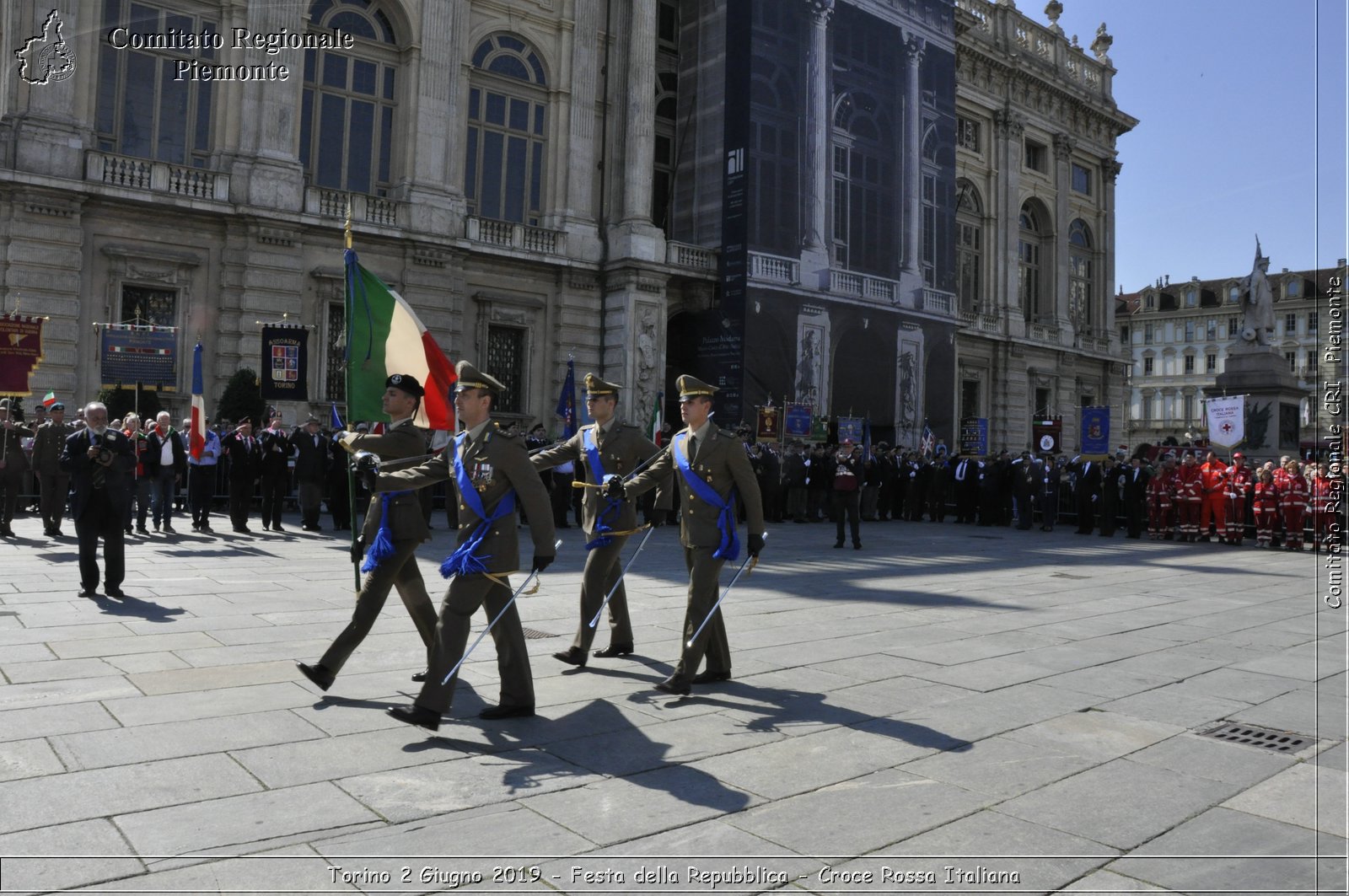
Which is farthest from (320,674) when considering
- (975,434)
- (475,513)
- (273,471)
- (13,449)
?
(975,434)

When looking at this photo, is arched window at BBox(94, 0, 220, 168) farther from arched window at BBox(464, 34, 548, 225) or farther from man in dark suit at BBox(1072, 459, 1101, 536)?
man in dark suit at BBox(1072, 459, 1101, 536)

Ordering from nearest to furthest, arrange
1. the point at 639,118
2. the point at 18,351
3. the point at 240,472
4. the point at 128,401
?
the point at 240,472
the point at 18,351
the point at 128,401
the point at 639,118

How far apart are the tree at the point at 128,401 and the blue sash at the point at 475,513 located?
51.7 feet

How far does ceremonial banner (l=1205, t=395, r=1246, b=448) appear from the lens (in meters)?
23.2

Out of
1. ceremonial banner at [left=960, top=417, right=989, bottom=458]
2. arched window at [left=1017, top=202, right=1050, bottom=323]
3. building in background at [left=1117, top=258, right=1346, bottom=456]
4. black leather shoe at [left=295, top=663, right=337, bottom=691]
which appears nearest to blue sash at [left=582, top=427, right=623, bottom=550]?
black leather shoe at [left=295, top=663, right=337, bottom=691]

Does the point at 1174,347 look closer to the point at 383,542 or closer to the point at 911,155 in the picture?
the point at 911,155

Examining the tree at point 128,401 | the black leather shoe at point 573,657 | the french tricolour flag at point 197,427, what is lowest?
the black leather shoe at point 573,657

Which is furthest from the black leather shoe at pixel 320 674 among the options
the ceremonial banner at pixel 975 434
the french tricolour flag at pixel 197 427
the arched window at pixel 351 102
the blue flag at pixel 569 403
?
the ceremonial banner at pixel 975 434

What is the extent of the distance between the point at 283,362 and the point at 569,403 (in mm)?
6725

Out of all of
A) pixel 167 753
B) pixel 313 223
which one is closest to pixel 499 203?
pixel 313 223

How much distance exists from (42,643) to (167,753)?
120 inches

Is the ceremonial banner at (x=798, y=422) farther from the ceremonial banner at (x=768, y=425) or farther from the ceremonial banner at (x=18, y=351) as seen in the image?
the ceremonial banner at (x=18, y=351)

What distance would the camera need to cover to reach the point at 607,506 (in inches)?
295

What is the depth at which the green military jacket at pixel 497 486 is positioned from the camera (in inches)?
220
